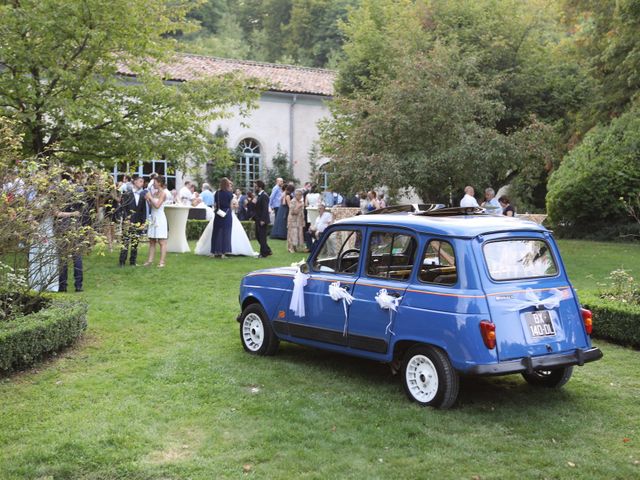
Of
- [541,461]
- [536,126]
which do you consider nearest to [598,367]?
[541,461]

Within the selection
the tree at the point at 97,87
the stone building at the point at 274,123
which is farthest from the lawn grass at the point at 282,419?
the stone building at the point at 274,123

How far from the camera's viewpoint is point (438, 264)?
7012 millimetres

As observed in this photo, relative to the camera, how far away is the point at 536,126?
A: 2097cm

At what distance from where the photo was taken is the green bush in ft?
75.4

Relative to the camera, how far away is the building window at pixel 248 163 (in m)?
35.7

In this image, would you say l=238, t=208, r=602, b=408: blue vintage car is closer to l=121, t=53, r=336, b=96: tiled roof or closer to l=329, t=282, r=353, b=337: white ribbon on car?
l=329, t=282, r=353, b=337: white ribbon on car

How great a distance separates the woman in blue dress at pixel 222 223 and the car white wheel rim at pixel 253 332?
9.16 meters

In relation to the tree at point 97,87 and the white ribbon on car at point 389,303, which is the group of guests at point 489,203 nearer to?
the tree at point 97,87

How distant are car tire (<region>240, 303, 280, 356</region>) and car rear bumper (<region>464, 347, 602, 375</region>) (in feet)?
9.24

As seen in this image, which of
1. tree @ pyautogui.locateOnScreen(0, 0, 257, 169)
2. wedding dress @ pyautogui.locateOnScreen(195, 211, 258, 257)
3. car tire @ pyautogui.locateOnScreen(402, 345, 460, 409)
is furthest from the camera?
wedding dress @ pyautogui.locateOnScreen(195, 211, 258, 257)

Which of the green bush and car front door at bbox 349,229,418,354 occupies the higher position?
the green bush

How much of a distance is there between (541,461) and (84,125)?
14.2 metres

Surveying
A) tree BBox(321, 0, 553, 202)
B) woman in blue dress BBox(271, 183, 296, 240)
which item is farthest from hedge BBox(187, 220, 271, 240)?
tree BBox(321, 0, 553, 202)

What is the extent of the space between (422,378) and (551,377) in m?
1.48
